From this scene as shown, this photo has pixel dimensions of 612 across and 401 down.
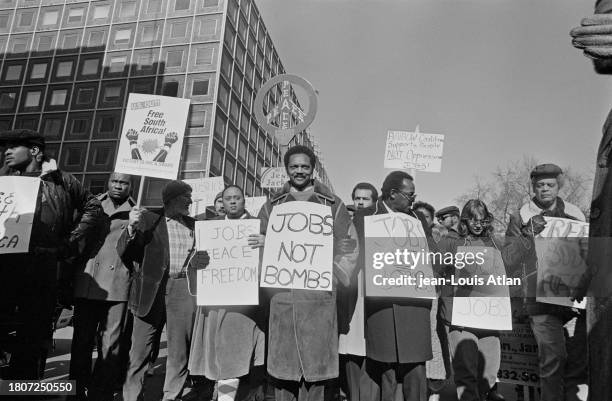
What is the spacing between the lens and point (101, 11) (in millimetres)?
43438

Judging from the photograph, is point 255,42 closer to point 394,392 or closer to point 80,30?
point 80,30

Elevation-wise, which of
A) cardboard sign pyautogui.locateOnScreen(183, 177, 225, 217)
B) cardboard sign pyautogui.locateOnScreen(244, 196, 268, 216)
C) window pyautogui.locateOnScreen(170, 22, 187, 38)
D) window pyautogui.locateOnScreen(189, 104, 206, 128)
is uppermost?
window pyautogui.locateOnScreen(170, 22, 187, 38)

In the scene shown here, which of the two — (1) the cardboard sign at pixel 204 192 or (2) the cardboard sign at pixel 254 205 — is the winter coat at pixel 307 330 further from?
(1) the cardboard sign at pixel 204 192

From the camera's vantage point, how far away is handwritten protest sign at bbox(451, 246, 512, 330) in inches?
Answer: 143

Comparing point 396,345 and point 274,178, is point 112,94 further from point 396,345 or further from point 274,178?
point 396,345

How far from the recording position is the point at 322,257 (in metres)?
2.87

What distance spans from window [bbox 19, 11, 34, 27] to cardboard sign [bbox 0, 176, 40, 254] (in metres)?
54.7

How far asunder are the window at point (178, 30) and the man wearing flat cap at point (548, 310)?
42950 millimetres

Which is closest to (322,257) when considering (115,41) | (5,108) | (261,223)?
(261,223)

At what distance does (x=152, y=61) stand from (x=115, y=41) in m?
5.49

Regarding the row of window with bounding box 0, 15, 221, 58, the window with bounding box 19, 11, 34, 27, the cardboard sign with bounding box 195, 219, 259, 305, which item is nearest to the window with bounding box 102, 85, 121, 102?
the row of window with bounding box 0, 15, 221, 58

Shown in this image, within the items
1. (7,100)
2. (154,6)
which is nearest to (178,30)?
(154,6)

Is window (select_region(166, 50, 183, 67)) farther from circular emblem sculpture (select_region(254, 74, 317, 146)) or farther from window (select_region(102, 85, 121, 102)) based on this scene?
circular emblem sculpture (select_region(254, 74, 317, 146))

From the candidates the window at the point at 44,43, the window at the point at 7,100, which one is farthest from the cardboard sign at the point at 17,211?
the window at the point at 7,100
